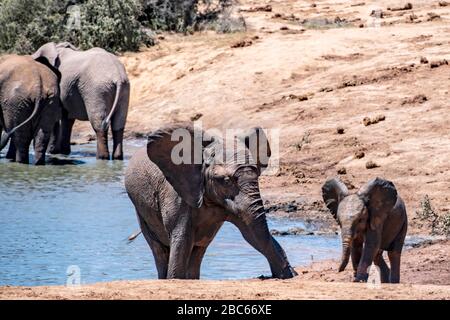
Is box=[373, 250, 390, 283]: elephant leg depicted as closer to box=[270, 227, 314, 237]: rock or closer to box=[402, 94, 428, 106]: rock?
box=[270, 227, 314, 237]: rock

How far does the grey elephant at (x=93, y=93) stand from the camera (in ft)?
67.9

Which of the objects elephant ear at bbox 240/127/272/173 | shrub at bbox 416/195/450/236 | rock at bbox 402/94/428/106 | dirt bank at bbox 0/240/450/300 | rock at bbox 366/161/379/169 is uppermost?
elephant ear at bbox 240/127/272/173

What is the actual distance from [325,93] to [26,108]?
4.66 meters

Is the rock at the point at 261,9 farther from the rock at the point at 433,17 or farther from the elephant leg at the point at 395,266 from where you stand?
the elephant leg at the point at 395,266

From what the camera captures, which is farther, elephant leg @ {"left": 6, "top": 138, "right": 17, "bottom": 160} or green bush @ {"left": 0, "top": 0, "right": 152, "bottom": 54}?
green bush @ {"left": 0, "top": 0, "right": 152, "bottom": 54}

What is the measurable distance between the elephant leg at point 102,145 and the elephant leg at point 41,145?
81cm

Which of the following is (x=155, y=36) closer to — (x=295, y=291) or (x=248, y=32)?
(x=248, y=32)

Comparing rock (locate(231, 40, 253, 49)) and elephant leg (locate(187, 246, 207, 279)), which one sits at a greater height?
elephant leg (locate(187, 246, 207, 279))

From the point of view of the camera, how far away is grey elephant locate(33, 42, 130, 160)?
67.9 ft

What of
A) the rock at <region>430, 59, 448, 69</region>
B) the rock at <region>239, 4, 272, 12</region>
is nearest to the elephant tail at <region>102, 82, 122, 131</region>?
the rock at <region>430, 59, 448, 69</region>

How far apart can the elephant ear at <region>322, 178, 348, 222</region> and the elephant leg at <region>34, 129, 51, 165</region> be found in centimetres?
978

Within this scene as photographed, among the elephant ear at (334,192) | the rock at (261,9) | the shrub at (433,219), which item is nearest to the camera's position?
the elephant ear at (334,192)

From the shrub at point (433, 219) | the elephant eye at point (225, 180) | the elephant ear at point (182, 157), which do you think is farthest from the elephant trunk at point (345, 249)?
the shrub at point (433, 219)

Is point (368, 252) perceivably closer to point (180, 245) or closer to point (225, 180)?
point (180, 245)
